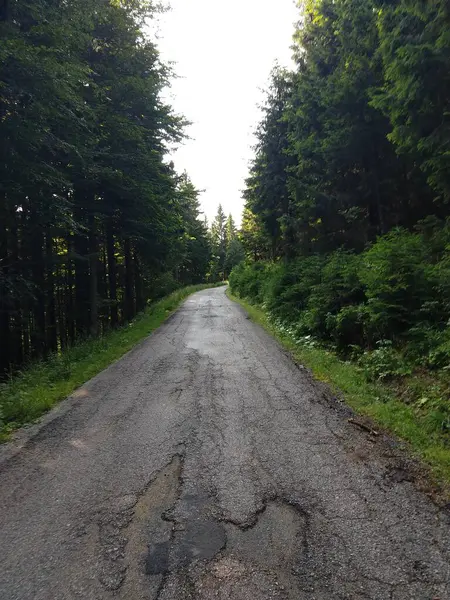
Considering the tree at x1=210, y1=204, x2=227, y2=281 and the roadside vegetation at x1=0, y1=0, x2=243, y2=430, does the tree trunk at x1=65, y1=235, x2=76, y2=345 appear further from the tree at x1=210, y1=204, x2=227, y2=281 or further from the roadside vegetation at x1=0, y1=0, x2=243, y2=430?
the tree at x1=210, y1=204, x2=227, y2=281

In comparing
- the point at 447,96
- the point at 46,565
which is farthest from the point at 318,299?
the point at 46,565

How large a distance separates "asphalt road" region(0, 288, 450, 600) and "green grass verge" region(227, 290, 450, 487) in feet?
1.08

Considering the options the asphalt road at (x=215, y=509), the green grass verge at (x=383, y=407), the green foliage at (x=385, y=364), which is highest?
the green foliage at (x=385, y=364)

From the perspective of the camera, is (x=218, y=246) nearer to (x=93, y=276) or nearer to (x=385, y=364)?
(x=93, y=276)

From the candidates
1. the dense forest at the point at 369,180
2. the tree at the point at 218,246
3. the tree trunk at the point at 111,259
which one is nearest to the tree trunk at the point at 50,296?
the tree trunk at the point at 111,259

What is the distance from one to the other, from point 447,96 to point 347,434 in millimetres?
6357

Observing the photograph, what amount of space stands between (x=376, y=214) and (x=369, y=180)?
4.43 ft

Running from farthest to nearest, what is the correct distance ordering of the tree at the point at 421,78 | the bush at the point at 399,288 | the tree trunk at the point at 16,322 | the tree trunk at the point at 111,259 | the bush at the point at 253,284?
the bush at the point at 253,284 < the tree trunk at the point at 111,259 < the tree trunk at the point at 16,322 < the bush at the point at 399,288 < the tree at the point at 421,78

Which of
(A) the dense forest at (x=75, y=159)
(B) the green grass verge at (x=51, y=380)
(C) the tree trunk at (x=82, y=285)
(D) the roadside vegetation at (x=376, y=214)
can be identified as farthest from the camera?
(C) the tree trunk at (x=82, y=285)

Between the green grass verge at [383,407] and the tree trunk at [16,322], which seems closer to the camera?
the green grass verge at [383,407]

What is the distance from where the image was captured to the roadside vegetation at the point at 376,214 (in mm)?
6215

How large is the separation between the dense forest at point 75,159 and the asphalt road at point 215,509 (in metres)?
6.50

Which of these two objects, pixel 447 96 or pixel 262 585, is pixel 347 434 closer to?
pixel 262 585

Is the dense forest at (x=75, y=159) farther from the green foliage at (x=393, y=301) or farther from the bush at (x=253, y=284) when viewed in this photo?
the green foliage at (x=393, y=301)
